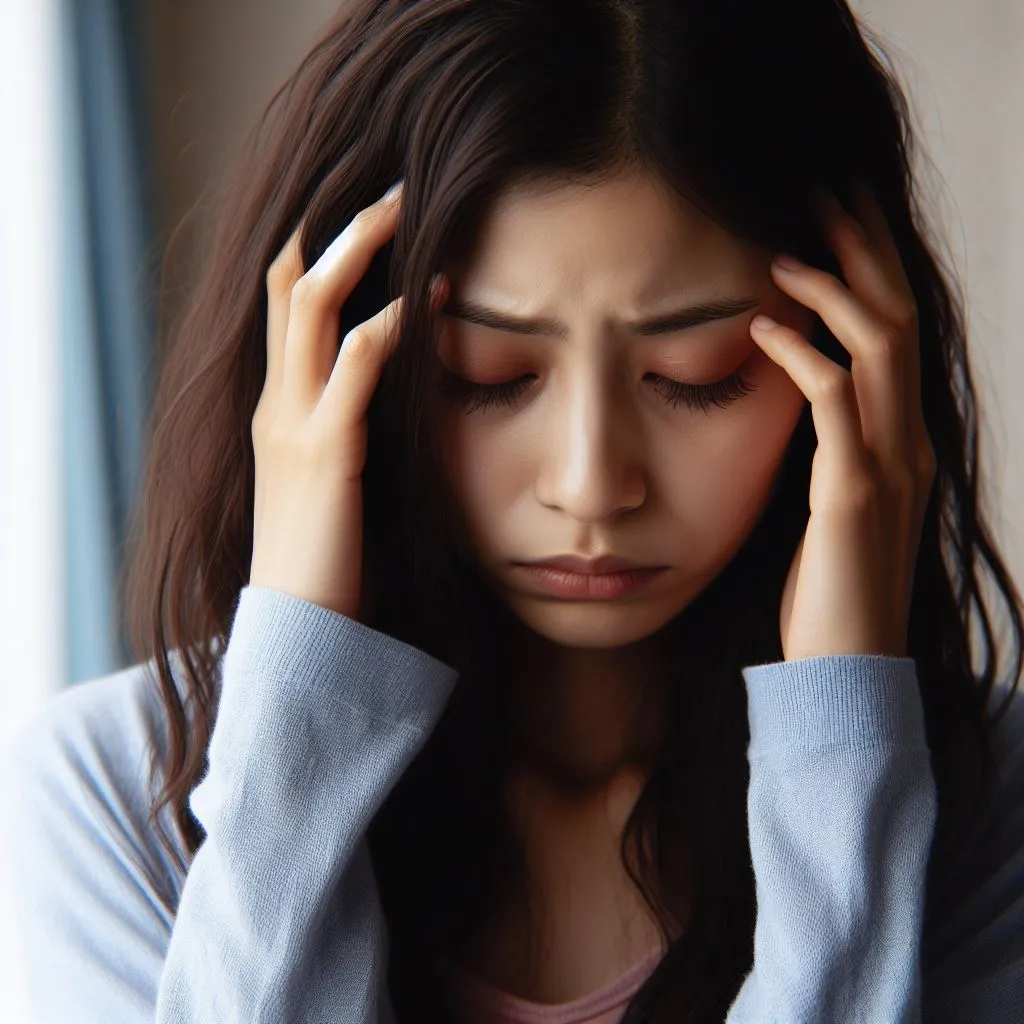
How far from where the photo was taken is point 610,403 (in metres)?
0.92

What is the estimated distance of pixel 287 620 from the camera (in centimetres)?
96

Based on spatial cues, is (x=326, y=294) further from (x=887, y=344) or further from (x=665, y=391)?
(x=887, y=344)

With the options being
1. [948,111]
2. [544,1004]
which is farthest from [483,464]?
[948,111]

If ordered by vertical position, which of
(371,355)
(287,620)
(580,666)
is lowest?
(580,666)

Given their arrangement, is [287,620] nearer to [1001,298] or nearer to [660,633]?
[660,633]

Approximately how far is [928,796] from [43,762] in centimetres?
72

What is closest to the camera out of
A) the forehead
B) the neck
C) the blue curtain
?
the forehead

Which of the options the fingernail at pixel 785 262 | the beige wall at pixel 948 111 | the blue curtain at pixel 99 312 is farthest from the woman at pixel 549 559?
the beige wall at pixel 948 111

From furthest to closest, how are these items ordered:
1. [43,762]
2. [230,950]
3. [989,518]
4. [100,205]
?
[989,518]
[100,205]
[43,762]
[230,950]

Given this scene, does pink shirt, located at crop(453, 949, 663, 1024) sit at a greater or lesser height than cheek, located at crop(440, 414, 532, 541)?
lesser

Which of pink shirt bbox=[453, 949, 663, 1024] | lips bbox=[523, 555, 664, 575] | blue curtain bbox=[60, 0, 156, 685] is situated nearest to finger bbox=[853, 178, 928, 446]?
lips bbox=[523, 555, 664, 575]

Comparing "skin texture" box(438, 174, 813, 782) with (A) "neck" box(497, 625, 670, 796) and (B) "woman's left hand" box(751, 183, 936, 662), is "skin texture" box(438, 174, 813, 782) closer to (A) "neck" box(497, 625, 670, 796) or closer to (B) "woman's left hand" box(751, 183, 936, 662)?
(B) "woman's left hand" box(751, 183, 936, 662)

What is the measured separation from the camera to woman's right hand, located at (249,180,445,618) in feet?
3.19

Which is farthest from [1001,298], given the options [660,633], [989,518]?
[660,633]
